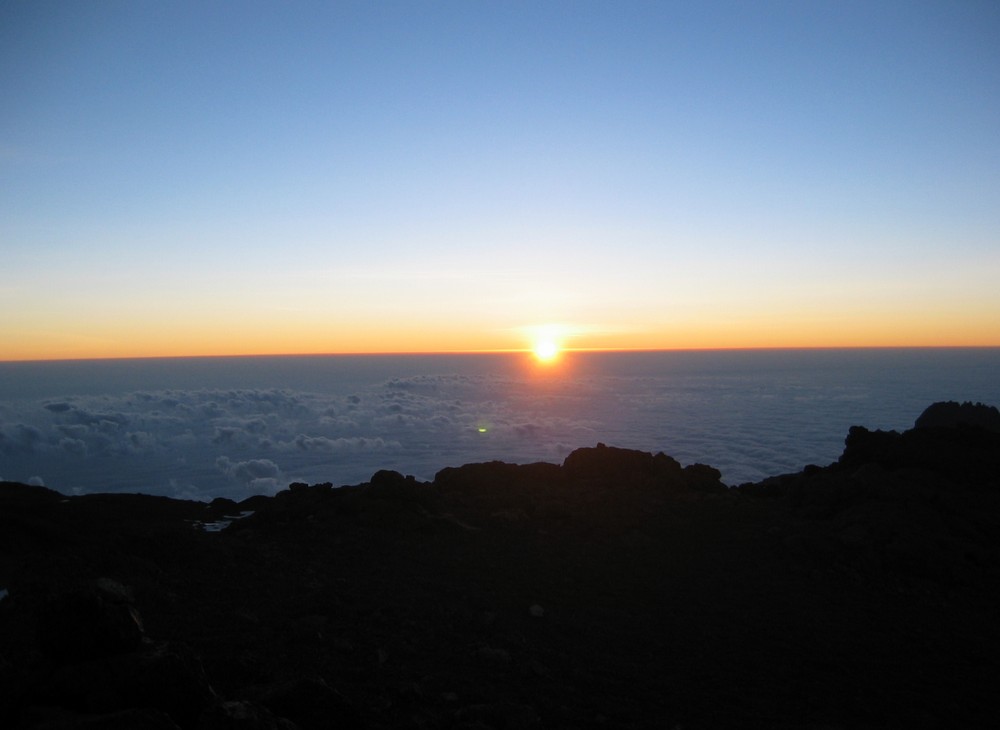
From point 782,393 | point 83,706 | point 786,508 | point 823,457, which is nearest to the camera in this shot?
point 83,706

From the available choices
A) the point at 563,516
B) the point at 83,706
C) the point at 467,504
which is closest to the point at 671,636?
the point at 563,516

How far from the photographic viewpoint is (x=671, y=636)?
9.38 metres

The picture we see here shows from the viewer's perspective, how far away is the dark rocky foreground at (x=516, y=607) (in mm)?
5523

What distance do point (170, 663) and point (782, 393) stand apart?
3819 inches

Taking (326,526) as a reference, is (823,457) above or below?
below

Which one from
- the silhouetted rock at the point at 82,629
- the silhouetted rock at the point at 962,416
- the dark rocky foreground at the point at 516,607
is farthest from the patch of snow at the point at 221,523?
the silhouetted rock at the point at 962,416

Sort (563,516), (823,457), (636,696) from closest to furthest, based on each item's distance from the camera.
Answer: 1. (636,696)
2. (563,516)
3. (823,457)

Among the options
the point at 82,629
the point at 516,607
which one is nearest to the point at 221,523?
the point at 516,607

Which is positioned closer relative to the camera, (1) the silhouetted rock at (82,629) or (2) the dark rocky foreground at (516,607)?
(1) the silhouetted rock at (82,629)

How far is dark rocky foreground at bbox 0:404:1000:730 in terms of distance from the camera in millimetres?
5523

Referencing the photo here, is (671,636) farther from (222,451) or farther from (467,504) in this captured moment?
(222,451)

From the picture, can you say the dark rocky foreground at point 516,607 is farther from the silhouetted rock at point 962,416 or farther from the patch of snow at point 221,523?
the silhouetted rock at point 962,416

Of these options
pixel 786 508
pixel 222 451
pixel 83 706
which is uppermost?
pixel 83 706

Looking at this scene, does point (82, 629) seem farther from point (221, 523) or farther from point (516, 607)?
point (221, 523)
